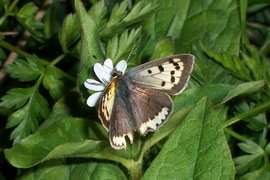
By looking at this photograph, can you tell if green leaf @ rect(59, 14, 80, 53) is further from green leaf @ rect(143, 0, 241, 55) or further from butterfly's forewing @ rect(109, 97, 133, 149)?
butterfly's forewing @ rect(109, 97, 133, 149)

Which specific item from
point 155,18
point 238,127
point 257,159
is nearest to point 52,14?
point 155,18

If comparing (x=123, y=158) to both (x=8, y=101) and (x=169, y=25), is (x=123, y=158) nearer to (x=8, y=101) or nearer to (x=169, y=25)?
(x=8, y=101)

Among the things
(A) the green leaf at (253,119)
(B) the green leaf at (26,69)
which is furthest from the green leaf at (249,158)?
(B) the green leaf at (26,69)

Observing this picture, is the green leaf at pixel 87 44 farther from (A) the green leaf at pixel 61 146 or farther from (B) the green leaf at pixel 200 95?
(B) the green leaf at pixel 200 95

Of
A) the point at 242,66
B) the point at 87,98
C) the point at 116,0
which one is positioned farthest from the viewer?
the point at 116,0

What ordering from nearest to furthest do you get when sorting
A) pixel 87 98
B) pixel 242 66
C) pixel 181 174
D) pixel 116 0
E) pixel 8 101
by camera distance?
pixel 181 174 → pixel 87 98 → pixel 8 101 → pixel 242 66 → pixel 116 0

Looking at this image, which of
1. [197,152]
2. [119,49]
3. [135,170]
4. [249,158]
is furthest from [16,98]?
[249,158]

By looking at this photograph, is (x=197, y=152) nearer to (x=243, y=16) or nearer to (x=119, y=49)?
(x=119, y=49)
